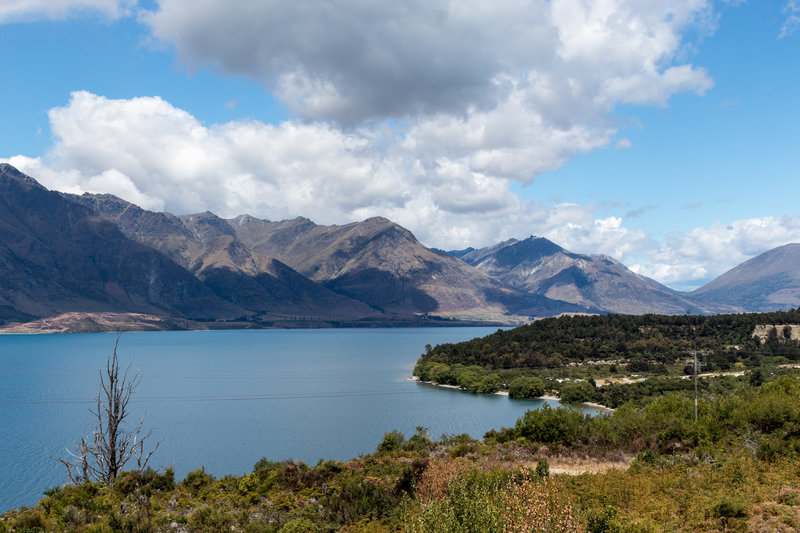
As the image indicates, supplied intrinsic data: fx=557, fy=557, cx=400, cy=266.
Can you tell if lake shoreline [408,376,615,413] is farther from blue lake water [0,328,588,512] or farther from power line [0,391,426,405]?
power line [0,391,426,405]

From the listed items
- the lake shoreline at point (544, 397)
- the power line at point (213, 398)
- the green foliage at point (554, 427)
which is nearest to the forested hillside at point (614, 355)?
the lake shoreline at point (544, 397)

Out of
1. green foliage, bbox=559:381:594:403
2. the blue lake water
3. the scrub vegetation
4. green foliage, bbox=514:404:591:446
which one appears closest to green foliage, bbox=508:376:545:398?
the blue lake water

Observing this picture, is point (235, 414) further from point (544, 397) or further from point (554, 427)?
point (554, 427)

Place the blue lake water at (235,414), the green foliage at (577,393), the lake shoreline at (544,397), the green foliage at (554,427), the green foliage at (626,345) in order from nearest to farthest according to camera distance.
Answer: the green foliage at (554,427) < the blue lake water at (235,414) < the lake shoreline at (544,397) < the green foliage at (577,393) < the green foliage at (626,345)

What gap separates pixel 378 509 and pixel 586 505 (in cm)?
778

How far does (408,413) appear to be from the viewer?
102 meters

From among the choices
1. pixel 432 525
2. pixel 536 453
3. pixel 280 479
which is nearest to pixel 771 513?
pixel 432 525

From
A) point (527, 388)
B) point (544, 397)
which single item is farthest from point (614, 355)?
point (527, 388)

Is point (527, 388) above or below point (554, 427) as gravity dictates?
below

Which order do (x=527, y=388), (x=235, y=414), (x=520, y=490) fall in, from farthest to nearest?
(x=527, y=388), (x=235, y=414), (x=520, y=490)

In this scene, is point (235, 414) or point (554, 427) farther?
point (235, 414)

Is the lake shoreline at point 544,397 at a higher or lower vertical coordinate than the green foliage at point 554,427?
lower

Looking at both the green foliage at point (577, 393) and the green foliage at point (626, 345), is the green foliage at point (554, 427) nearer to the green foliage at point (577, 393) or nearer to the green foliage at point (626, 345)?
the green foliage at point (577, 393)

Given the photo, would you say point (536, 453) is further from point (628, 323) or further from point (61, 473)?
point (628, 323)
